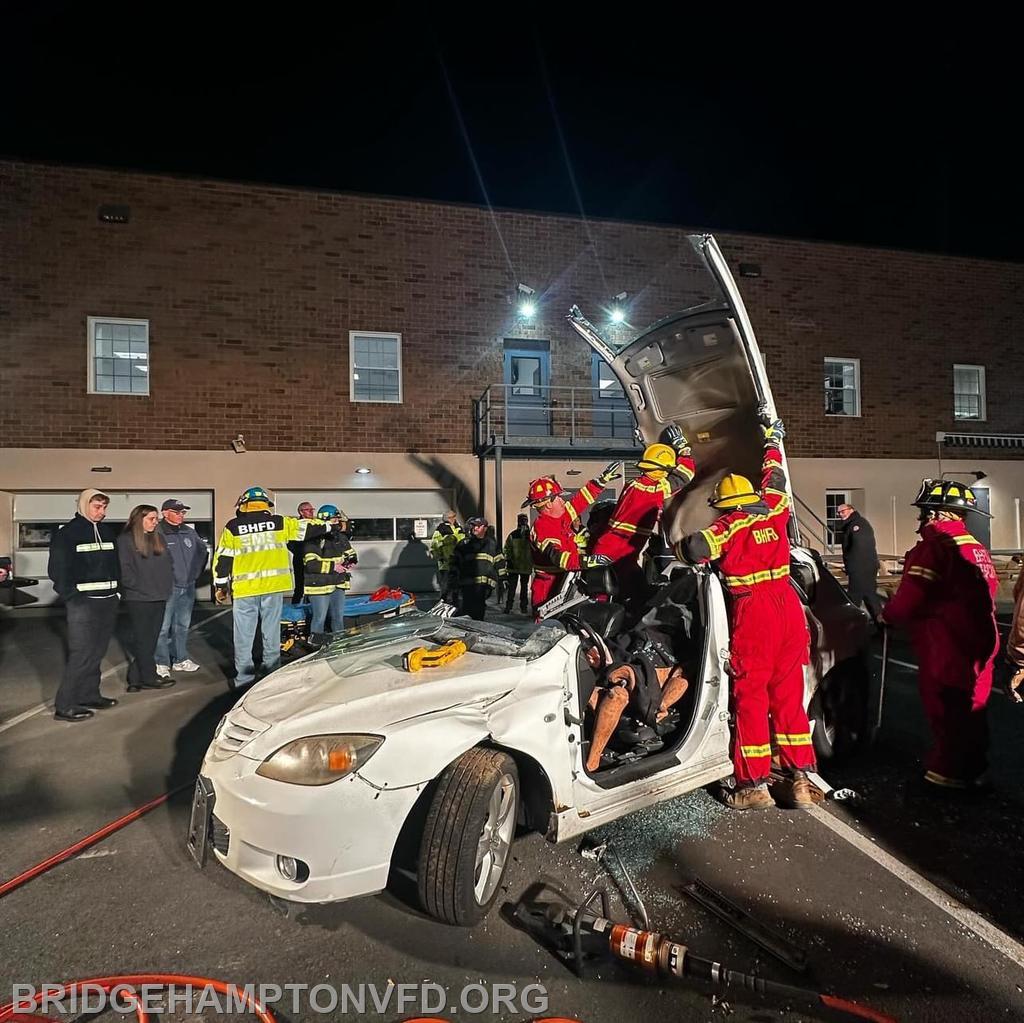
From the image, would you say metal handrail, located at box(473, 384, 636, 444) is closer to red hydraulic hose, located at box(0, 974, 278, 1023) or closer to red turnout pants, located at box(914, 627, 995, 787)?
red turnout pants, located at box(914, 627, 995, 787)

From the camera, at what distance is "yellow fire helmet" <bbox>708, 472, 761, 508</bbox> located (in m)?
3.60

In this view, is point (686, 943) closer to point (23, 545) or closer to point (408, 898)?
point (408, 898)

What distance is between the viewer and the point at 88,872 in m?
2.89

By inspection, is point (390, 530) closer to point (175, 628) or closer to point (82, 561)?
point (175, 628)

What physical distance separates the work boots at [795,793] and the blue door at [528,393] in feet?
35.3

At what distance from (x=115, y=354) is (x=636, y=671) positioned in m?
12.7

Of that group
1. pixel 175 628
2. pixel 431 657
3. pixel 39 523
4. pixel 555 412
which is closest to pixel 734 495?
pixel 431 657

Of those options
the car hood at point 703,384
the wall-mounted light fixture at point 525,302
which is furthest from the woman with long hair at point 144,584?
the wall-mounted light fixture at point 525,302

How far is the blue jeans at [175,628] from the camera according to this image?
670 cm

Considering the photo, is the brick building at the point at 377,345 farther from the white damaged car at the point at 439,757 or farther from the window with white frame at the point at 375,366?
the white damaged car at the point at 439,757

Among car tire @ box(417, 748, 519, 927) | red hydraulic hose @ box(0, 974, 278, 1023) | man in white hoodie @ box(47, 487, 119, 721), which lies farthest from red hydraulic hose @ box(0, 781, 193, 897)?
man in white hoodie @ box(47, 487, 119, 721)

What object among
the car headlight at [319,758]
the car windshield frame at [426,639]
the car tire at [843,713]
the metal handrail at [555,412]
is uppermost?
the metal handrail at [555,412]

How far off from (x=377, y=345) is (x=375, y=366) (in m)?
0.44

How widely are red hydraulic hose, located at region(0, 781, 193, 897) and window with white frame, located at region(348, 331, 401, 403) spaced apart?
400 inches
